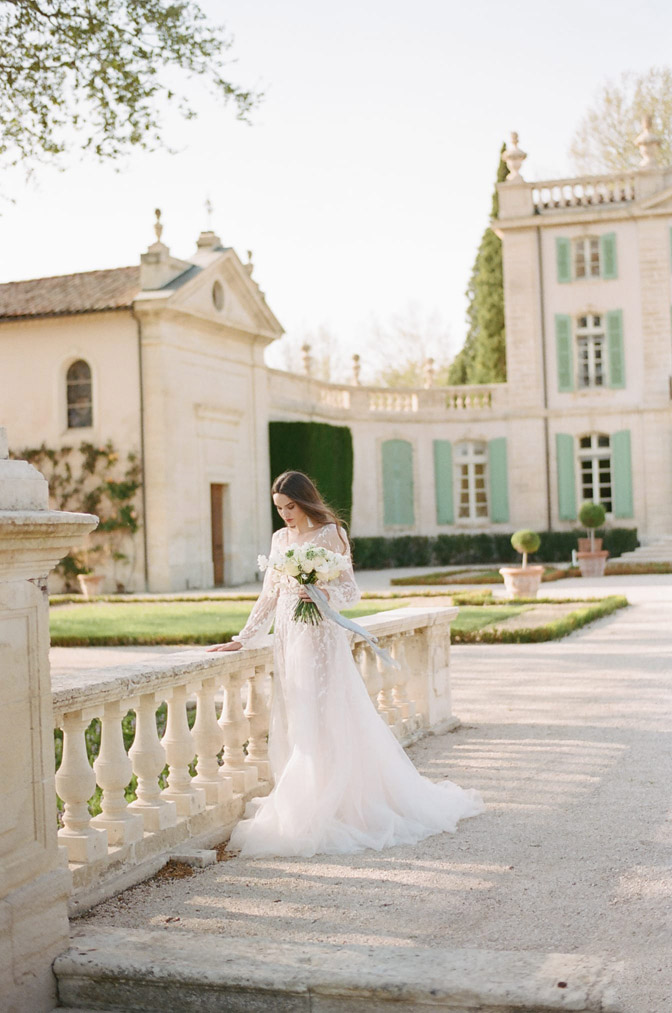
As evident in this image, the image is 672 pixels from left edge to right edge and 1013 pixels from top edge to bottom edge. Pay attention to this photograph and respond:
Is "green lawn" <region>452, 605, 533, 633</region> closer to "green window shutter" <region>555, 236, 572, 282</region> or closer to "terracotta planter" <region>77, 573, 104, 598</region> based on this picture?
"terracotta planter" <region>77, 573, 104, 598</region>

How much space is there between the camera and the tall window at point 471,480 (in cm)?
2783

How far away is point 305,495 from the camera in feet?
15.7

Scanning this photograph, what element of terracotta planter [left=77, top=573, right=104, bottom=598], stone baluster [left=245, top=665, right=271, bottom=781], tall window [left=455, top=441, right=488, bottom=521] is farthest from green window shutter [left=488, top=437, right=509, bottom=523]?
stone baluster [left=245, top=665, right=271, bottom=781]

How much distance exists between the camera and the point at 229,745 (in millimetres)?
4828

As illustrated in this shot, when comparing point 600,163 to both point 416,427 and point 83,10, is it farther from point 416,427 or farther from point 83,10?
point 83,10

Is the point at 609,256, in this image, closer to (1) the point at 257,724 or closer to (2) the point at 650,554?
(2) the point at 650,554

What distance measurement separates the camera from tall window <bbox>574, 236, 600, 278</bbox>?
1072 inches

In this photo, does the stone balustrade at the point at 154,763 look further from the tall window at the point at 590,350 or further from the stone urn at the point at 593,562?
the tall window at the point at 590,350

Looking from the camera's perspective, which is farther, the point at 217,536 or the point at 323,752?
the point at 217,536

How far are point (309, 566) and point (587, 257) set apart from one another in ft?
79.4

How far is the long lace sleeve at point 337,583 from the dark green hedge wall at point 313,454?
18.7 meters

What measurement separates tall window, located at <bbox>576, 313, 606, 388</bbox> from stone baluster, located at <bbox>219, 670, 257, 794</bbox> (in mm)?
23561

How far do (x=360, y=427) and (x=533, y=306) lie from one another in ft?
16.3

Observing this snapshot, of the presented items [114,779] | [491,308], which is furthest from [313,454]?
[114,779]
